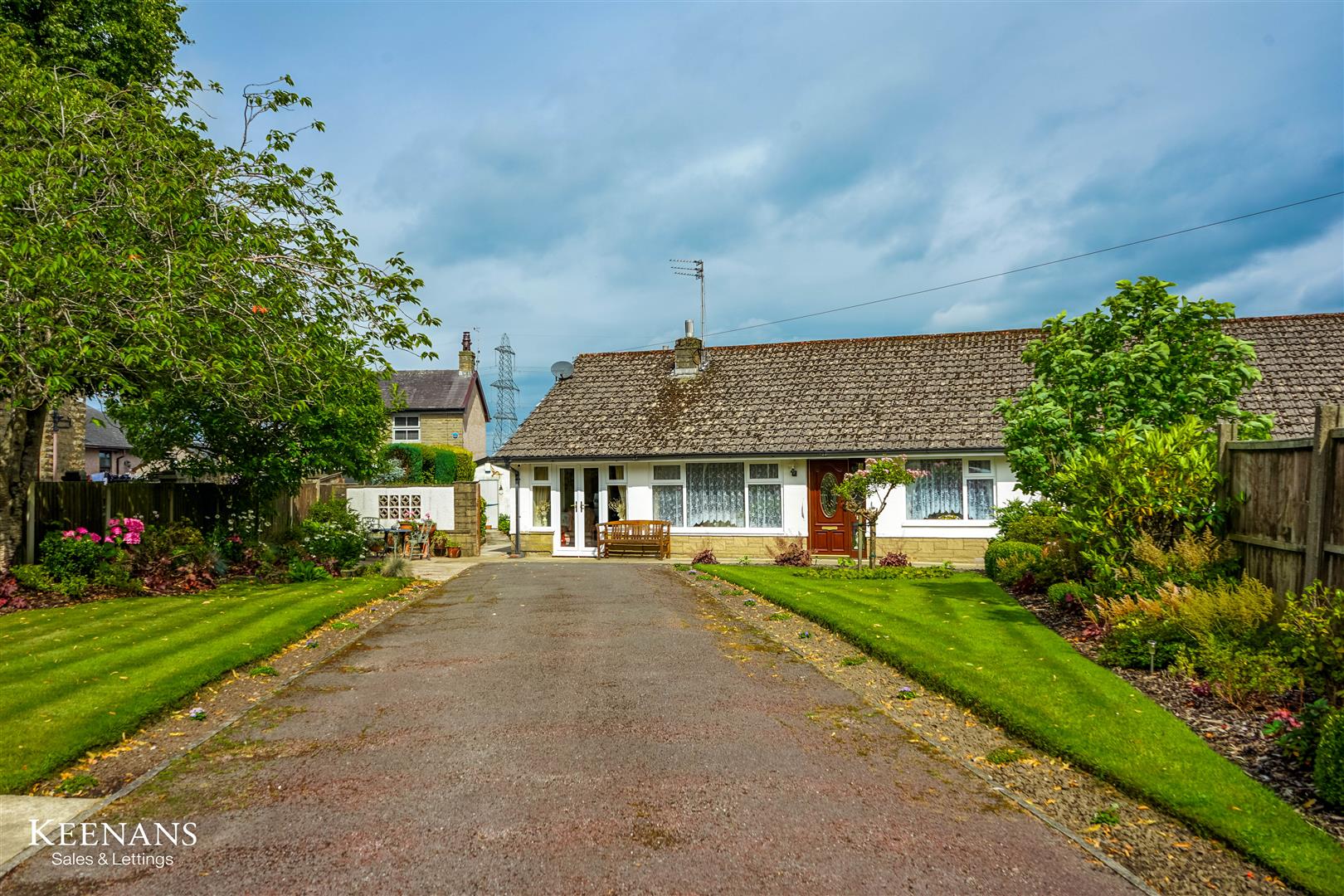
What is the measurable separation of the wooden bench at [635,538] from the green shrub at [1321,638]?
58.0 feet

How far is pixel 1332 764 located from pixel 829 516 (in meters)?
18.3

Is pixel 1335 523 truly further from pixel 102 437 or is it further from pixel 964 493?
pixel 102 437

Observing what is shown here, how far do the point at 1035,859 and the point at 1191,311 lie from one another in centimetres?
1083

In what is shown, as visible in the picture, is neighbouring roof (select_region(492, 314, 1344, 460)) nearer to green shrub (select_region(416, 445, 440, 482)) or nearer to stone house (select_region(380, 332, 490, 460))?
green shrub (select_region(416, 445, 440, 482))

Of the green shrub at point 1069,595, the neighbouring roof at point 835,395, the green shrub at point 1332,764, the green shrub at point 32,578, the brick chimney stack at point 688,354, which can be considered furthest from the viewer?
the brick chimney stack at point 688,354

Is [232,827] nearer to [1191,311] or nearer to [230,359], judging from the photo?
[230,359]

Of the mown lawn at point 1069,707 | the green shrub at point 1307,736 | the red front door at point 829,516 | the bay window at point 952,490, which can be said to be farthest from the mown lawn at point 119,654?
the bay window at point 952,490

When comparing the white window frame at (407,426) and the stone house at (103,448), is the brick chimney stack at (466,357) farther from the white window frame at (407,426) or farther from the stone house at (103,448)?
the stone house at (103,448)

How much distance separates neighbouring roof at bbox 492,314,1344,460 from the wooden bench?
79.9 inches

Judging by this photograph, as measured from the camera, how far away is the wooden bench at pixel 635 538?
24.0m

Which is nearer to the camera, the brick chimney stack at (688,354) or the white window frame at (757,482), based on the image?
the white window frame at (757,482)

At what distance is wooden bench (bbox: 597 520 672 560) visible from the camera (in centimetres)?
2405

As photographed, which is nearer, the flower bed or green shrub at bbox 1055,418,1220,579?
the flower bed

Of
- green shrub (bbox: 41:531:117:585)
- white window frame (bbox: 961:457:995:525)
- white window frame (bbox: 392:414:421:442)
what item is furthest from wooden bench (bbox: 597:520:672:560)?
white window frame (bbox: 392:414:421:442)
